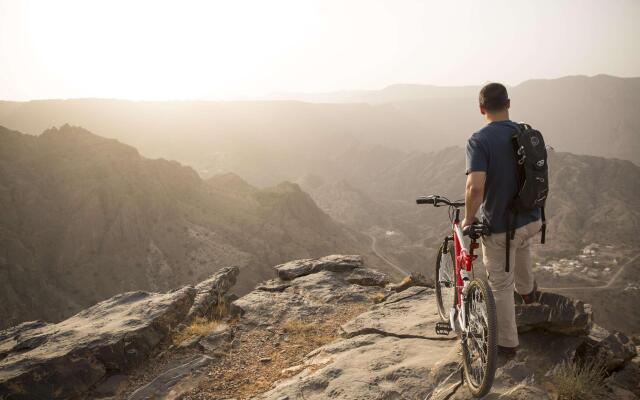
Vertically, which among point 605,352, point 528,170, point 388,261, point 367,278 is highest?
point 528,170

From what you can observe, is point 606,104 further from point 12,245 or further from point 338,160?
point 12,245

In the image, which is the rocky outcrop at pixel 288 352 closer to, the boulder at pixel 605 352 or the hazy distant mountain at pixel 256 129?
the boulder at pixel 605 352

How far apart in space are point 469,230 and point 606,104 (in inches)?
9534

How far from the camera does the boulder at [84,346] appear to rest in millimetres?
5699

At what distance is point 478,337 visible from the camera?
3.86 meters

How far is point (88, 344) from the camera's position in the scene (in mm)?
6441

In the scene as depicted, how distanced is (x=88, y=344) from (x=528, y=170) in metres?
7.12

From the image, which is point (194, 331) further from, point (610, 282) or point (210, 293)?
point (610, 282)

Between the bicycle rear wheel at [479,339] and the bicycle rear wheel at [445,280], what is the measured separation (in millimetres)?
1176

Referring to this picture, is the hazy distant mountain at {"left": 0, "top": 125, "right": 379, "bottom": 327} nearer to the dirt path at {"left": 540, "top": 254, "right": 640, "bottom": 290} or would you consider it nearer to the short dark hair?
the dirt path at {"left": 540, "top": 254, "right": 640, "bottom": 290}

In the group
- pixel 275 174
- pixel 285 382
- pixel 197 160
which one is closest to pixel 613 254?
pixel 285 382

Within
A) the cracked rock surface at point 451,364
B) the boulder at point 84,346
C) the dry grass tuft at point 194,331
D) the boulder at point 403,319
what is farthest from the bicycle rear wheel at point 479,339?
the boulder at point 84,346

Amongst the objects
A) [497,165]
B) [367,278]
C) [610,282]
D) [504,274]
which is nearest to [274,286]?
[367,278]

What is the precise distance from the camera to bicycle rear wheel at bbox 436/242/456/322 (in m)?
5.36
